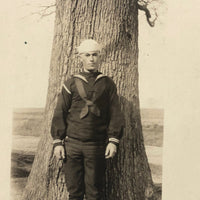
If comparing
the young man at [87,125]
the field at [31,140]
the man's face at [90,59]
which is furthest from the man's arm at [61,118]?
the field at [31,140]

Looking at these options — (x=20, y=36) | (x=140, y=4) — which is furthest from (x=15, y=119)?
(x=140, y=4)

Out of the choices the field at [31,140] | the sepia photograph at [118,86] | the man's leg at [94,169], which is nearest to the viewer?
the man's leg at [94,169]

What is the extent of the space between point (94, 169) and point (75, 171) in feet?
0.55

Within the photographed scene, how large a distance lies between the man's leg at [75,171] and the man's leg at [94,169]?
0.15ft

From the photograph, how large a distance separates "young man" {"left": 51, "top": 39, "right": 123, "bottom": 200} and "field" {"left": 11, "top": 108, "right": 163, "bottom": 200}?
604 millimetres

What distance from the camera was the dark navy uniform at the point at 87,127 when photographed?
318 centimetres

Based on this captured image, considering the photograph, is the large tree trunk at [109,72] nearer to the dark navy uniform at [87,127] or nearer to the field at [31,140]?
the field at [31,140]

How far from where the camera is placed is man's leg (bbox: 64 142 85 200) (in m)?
3.20

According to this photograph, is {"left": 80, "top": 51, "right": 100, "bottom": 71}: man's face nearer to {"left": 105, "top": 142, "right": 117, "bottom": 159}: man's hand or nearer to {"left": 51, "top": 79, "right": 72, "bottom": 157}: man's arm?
{"left": 51, "top": 79, "right": 72, "bottom": 157}: man's arm

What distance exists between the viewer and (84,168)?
325 centimetres

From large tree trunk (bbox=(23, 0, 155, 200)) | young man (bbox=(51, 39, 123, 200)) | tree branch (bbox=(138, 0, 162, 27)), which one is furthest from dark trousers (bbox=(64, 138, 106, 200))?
tree branch (bbox=(138, 0, 162, 27))

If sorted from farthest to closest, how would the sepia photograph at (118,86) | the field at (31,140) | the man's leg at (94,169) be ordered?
the field at (31,140) → the sepia photograph at (118,86) → the man's leg at (94,169)

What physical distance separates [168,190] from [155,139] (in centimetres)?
50

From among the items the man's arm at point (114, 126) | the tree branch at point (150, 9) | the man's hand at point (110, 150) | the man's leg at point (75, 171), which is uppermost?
the tree branch at point (150, 9)
